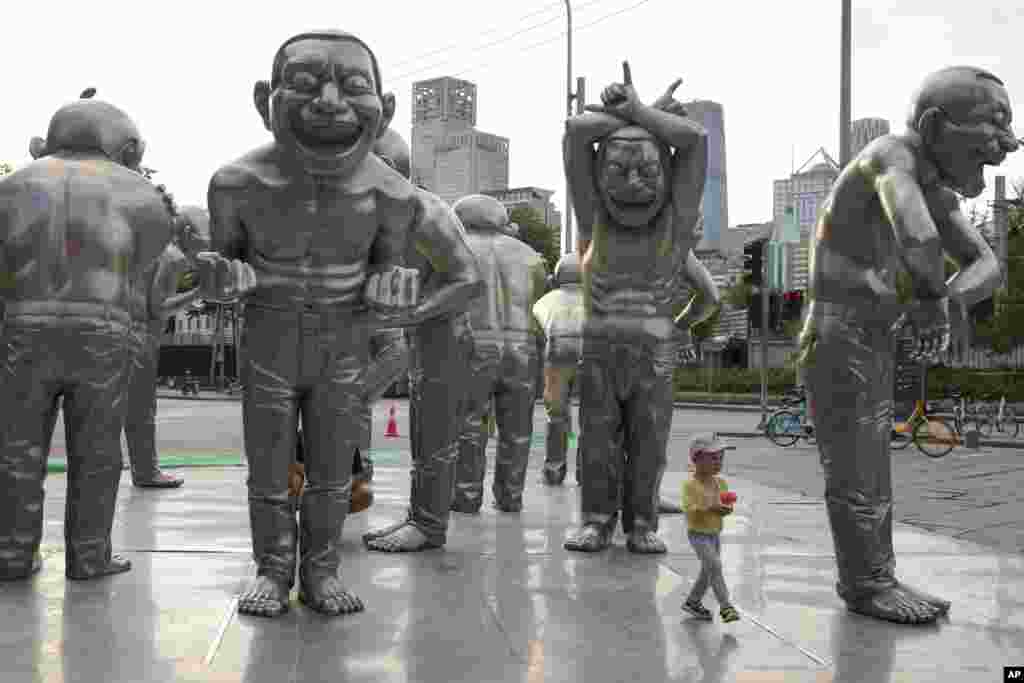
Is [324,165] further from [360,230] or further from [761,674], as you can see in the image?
[761,674]

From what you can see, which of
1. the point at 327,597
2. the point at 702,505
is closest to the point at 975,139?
the point at 702,505

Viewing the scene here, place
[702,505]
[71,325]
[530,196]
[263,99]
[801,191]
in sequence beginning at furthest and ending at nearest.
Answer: [801,191] < [530,196] < [71,325] < [263,99] < [702,505]

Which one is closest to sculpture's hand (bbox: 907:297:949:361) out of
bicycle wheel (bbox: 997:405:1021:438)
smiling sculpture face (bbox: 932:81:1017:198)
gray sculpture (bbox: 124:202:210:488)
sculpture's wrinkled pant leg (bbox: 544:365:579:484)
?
smiling sculpture face (bbox: 932:81:1017:198)

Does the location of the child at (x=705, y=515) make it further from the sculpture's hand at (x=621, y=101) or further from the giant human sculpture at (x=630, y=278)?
the sculpture's hand at (x=621, y=101)

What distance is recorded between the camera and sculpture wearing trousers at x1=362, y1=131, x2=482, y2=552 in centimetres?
584

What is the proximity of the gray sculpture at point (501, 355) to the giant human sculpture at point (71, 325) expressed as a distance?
280cm

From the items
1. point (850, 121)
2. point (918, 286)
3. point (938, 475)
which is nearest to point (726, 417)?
point (850, 121)

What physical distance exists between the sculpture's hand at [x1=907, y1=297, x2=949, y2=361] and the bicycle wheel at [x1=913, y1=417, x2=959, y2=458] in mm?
12014

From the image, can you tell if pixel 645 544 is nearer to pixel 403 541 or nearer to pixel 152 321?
pixel 403 541

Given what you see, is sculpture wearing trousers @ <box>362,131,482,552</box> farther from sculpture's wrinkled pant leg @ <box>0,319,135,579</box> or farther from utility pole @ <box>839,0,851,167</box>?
utility pole @ <box>839,0,851,167</box>

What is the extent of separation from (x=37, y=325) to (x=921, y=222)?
3.64 metres

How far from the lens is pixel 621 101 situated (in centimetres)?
559

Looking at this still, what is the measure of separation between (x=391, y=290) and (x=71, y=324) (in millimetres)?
1506

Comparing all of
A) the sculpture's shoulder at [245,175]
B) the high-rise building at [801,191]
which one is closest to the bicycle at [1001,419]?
the sculpture's shoulder at [245,175]
